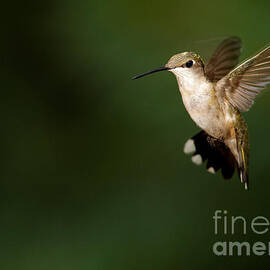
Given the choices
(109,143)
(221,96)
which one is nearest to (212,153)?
(221,96)

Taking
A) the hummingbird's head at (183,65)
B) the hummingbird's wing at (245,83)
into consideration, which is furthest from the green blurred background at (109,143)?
the hummingbird's head at (183,65)

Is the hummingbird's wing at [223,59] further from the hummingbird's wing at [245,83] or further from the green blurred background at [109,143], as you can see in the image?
the green blurred background at [109,143]

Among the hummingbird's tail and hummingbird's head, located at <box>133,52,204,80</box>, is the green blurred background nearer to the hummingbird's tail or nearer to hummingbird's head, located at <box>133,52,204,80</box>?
the hummingbird's tail

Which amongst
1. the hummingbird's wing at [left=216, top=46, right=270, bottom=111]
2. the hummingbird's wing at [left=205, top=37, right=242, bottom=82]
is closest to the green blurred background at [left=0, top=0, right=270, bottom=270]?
the hummingbird's wing at [left=205, top=37, right=242, bottom=82]

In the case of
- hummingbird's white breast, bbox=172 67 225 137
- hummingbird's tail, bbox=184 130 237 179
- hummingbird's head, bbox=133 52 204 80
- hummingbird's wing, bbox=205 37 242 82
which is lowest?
hummingbird's tail, bbox=184 130 237 179

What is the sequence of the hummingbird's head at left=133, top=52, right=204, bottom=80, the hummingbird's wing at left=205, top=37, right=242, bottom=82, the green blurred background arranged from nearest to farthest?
1. the hummingbird's head at left=133, top=52, right=204, bottom=80
2. the hummingbird's wing at left=205, top=37, right=242, bottom=82
3. the green blurred background

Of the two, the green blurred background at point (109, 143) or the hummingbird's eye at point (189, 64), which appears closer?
the hummingbird's eye at point (189, 64)

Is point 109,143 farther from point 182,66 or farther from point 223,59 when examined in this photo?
point 182,66
